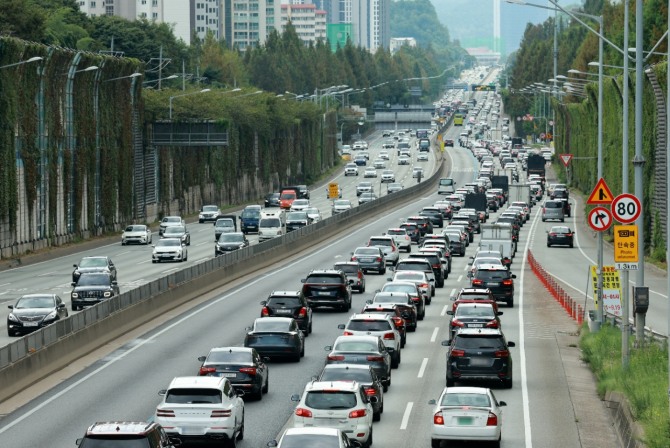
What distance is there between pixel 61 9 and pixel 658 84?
392 feet

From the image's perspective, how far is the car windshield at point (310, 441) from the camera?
72.0ft

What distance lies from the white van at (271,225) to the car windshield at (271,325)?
161ft

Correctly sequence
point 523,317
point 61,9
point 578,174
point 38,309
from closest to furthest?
1. point 38,309
2. point 523,317
3. point 578,174
4. point 61,9

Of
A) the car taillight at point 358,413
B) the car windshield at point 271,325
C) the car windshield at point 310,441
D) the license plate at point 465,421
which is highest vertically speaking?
the car windshield at point 310,441

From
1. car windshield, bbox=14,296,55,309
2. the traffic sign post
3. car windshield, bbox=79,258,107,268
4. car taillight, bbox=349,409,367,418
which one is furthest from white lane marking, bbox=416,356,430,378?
car windshield, bbox=79,258,107,268

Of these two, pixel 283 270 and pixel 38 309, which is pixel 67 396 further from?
pixel 283 270

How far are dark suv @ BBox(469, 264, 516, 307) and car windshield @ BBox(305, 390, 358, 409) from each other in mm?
28350

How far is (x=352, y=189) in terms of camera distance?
160 meters

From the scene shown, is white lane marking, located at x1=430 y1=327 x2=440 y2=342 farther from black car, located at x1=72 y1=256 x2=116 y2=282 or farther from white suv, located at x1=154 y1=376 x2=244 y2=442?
white suv, located at x1=154 y1=376 x2=244 y2=442

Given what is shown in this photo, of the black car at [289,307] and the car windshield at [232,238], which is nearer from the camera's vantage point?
the black car at [289,307]

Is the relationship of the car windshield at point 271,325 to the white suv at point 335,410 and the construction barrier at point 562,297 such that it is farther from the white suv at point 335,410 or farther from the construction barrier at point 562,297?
the construction barrier at point 562,297

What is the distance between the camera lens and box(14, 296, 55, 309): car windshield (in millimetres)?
44750

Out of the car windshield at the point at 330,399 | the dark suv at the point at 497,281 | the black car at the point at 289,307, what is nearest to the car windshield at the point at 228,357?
the car windshield at the point at 330,399

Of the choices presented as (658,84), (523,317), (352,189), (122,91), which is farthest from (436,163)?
(523,317)
